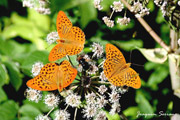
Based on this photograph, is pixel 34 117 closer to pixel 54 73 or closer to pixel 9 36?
pixel 54 73

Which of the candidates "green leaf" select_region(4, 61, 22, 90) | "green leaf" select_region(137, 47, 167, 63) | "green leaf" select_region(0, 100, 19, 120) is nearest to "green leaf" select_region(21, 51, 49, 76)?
"green leaf" select_region(4, 61, 22, 90)

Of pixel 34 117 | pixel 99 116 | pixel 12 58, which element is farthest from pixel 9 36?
pixel 99 116

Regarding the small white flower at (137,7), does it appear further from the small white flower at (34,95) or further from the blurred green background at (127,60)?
the small white flower at (34,95)

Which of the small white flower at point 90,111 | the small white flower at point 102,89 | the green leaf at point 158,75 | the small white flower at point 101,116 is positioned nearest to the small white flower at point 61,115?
the small white flower at point 90,111

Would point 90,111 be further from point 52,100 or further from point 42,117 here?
point 42,117

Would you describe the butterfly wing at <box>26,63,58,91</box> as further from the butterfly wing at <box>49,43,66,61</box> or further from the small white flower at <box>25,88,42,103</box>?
the small white flower at <box>25,88,42,103</box>
